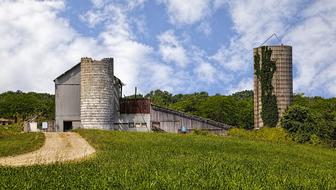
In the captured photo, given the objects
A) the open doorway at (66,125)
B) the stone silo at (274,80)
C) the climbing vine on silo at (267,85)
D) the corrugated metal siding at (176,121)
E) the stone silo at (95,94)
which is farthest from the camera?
the corrugated metal siding at (176,121)

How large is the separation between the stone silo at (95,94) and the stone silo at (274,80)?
65.2ft

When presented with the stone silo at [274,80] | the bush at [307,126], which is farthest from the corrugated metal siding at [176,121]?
the bush at [307,126]

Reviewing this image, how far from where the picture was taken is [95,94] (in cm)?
6762

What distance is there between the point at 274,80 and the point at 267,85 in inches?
51.8

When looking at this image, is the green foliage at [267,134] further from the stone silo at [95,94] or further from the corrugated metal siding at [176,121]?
the stone silo at [95,94]

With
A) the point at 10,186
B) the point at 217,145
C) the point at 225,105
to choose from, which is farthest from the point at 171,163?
the point at 225,105

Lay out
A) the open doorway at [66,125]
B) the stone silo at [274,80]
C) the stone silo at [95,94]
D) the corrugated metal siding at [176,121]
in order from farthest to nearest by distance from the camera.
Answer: the corrugated metal siding at [176,121], the open doorway at [66,125], the stone silo at [274,80], the stone silo at [95,94]

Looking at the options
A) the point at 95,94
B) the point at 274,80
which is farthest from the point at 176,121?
the point at 274,80

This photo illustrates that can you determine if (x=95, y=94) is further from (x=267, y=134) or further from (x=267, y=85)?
(x=267, y=134)

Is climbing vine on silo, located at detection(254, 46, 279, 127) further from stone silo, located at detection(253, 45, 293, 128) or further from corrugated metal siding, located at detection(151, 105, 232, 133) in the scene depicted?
corrugated metal siding, located at detection(151, 105, 232, 133)

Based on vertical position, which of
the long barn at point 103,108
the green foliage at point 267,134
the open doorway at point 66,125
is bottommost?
the green foliage at point 267,134

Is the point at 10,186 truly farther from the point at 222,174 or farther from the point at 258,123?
the point at 258,123

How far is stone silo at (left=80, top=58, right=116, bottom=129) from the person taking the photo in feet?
222

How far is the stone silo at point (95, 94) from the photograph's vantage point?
222ft
